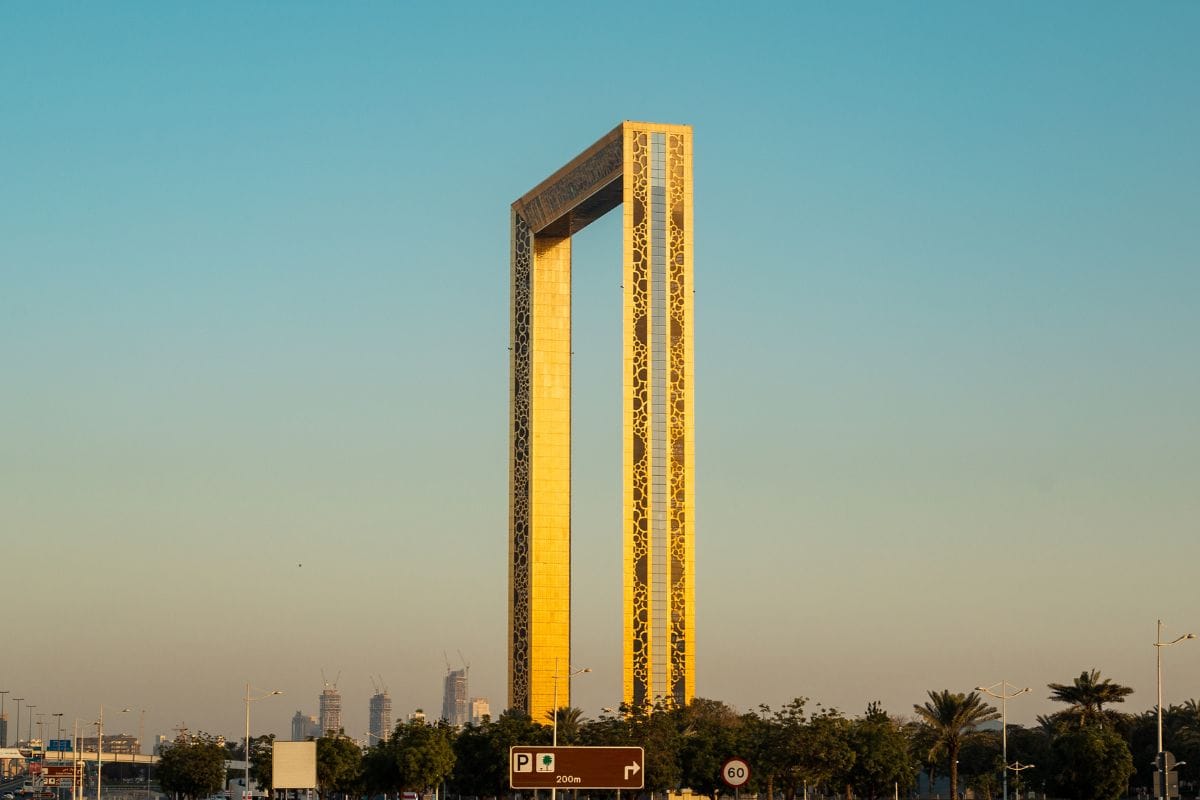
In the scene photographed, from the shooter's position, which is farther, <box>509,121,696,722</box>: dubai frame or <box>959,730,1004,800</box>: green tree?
<box>959,730,1004,800</box>: green tree

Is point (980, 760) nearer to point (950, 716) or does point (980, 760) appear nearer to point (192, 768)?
point (950, 716)

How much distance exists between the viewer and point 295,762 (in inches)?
3696

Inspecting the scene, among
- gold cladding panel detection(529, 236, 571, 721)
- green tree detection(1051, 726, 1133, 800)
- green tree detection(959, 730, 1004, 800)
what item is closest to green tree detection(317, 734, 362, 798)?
gold cladding panel detection(529, 236, 571, 721)

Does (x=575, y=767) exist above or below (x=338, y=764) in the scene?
above

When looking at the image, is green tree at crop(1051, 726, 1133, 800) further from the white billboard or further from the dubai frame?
the white billboard

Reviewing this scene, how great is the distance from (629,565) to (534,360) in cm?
2214

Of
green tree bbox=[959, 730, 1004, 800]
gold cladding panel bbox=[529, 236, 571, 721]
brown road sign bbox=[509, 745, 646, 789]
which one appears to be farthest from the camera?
green tree bbox=[959, 730, 1004, 800]

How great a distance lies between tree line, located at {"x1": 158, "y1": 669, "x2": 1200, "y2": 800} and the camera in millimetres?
108875

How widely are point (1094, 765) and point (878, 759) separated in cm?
1589

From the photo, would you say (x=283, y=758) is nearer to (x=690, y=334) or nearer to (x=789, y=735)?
(x=789, y=735)

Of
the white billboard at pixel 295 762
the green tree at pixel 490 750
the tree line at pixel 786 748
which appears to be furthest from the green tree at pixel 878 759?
the white billboard at pixel 295 762

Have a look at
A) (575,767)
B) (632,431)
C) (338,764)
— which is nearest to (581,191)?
(632,431)

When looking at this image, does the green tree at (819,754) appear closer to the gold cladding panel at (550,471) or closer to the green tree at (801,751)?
the green tree at (801,751)

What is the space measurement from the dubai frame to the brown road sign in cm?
3522
